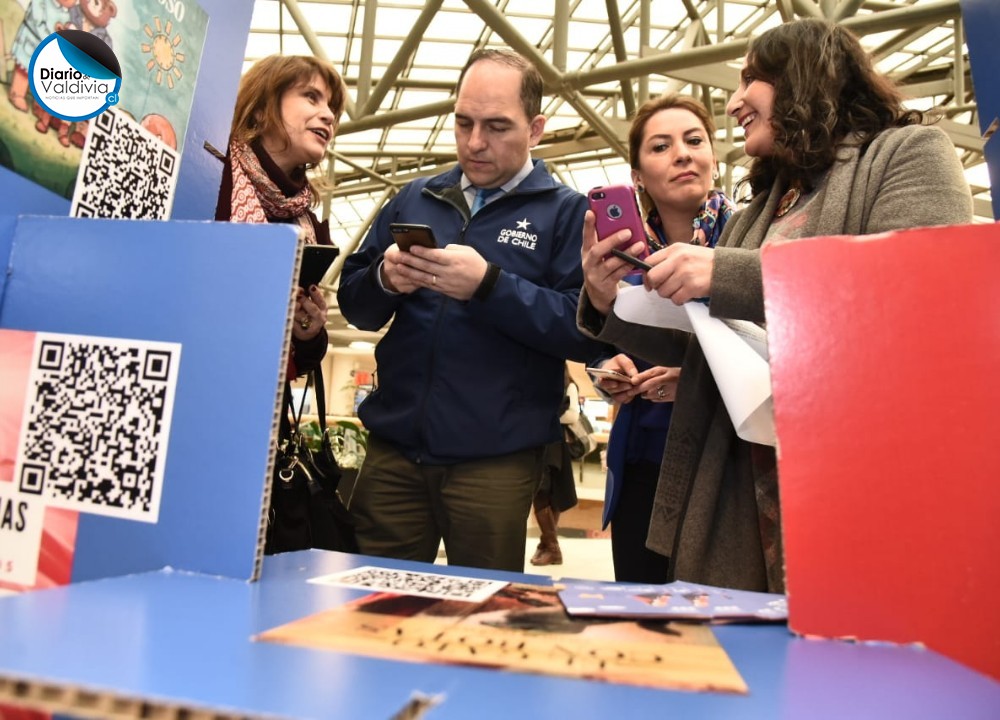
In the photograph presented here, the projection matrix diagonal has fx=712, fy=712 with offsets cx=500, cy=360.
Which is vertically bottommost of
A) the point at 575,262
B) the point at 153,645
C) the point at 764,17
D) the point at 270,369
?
the point at 153,645

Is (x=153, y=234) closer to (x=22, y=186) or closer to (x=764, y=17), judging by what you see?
(x=22, y=186)

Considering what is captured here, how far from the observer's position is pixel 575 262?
1566mm

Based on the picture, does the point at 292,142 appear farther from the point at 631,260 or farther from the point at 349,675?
the point at 349,675

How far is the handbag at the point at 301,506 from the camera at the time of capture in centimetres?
122

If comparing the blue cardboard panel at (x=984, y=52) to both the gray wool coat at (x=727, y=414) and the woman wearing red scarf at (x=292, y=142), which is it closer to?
Result: the gray wool coat at (x=727, y=414)

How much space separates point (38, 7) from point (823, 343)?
0.88m

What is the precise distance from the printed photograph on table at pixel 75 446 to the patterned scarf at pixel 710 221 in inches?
51.1

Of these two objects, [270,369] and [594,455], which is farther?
[594,455]

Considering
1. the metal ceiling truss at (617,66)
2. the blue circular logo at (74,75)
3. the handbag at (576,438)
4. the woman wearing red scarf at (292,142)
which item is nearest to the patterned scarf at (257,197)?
the woman wearing red scarf at (292,142)

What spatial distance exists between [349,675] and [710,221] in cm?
159

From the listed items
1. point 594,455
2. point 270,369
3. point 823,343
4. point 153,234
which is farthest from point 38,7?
point 594,455

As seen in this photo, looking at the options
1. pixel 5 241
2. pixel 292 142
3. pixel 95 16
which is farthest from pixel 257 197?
pixel 5 241

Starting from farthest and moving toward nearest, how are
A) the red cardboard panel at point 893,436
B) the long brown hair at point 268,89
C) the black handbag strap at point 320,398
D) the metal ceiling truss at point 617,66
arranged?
the metal ceiling truss at point 617,66 → the long brown hair at point 268,89 → the black handbag strap at point 320,398 → the red cardboard panel at point 893,436

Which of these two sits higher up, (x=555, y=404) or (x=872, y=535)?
(x=555, y=404)
